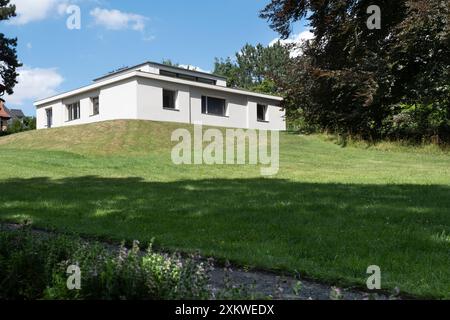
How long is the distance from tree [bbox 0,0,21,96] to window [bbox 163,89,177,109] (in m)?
18.5

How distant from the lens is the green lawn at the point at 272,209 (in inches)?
191

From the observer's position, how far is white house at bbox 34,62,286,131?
91.0 feet

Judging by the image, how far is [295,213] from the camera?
7.19 metres

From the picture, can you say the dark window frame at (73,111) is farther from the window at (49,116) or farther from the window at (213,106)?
the window at (213,106)

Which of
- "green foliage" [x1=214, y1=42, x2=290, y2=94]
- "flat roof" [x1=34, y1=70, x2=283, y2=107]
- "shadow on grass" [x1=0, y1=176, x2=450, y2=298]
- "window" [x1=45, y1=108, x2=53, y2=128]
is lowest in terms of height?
"shadow on grass" [x1=0, y1=176, x2=450, y2=298]

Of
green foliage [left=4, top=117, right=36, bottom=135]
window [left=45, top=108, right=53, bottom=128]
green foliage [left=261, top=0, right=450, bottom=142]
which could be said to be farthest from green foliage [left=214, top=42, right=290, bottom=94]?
green foliage [left=261, top=0, right=450, bottom=142]

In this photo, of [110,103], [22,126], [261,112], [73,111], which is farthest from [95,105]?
[22,126]

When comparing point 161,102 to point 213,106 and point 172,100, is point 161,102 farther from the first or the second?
point 213,106

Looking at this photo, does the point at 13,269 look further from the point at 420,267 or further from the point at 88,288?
the point at 420,267

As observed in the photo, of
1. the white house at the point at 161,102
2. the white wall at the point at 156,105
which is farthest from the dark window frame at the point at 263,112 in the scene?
the white wall at the point at 156,105

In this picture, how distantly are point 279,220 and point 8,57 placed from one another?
41.8 meters

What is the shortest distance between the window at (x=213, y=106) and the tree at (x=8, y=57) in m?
19.6

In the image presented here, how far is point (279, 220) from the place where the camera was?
6727 millimetres

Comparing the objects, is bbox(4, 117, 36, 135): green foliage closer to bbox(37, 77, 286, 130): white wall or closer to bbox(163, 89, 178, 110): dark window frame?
bbox(37, 77, 286, 130): white wall
